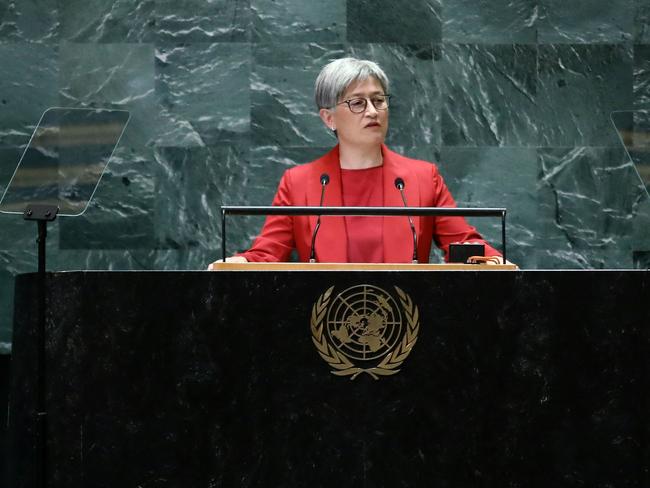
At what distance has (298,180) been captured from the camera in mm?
3617

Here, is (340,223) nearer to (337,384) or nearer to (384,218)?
(384,218)

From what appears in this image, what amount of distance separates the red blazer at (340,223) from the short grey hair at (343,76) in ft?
0.89

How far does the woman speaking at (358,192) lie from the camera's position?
11.3ft

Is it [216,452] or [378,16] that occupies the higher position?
[378,16]

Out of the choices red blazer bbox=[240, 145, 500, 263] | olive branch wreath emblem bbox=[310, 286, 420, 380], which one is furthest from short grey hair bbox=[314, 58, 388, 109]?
olive branch wreath emblem bbox=[310, 286, 420, 380]

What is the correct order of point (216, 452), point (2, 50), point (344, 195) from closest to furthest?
point (216, 452)
point (344, 195)
point (2, 50)

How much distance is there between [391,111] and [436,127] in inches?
10.1

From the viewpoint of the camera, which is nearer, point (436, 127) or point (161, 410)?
point (161, 410)

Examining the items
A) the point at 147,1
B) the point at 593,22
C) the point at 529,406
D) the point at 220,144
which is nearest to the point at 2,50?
the point at 147,1

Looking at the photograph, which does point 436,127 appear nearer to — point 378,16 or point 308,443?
point 378,16

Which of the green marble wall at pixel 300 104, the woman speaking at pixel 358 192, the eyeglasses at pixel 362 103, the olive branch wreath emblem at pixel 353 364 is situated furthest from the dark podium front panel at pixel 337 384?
the green marble wall at pixel 300 104

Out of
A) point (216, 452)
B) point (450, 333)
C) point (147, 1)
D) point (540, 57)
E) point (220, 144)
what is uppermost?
point (147, 1)

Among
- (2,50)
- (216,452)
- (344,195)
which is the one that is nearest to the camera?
(216,452)

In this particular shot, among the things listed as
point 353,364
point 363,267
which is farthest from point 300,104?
point 353,364
